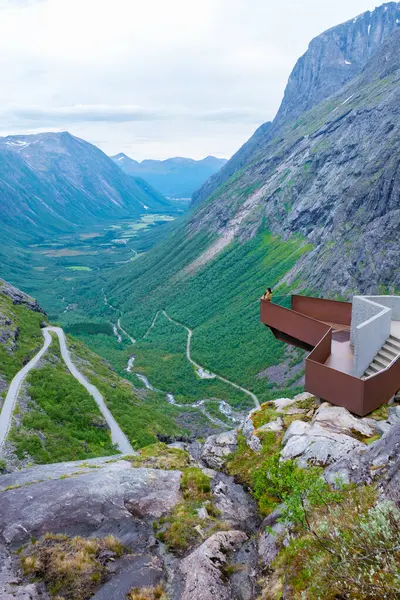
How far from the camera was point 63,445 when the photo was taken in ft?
109

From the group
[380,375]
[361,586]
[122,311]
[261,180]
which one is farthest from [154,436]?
[261,180]

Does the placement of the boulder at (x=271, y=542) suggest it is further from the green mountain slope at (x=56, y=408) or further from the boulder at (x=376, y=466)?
the green mountain slope at (x=56, y=408)

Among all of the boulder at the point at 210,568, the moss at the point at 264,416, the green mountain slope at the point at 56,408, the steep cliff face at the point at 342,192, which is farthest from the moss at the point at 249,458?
the steep cliff face at the point at 342,192

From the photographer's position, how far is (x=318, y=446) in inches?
613

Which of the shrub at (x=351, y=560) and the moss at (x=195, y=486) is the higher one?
the shrub at (x=351, y=560)

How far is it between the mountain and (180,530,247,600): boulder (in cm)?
6884

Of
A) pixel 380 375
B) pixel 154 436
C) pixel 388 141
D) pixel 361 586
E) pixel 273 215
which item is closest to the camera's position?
pixel 361 586

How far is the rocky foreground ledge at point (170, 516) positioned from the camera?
11.3m

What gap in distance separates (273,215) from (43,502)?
15357 cm

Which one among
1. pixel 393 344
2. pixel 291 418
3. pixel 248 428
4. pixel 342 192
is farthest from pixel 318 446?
pixel 342 192

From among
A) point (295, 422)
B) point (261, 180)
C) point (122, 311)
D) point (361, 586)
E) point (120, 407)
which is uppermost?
point (261, 180)

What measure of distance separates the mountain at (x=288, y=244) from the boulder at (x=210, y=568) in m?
68.8

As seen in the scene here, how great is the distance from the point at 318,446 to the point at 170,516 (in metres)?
5.53

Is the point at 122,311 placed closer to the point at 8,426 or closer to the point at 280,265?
the point at 280,265
